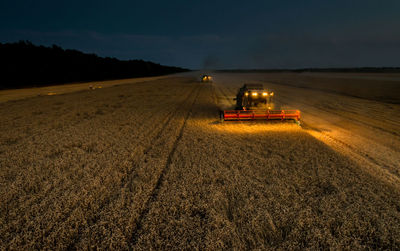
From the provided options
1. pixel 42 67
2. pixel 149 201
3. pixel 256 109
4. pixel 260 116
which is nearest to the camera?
pixel 149 201

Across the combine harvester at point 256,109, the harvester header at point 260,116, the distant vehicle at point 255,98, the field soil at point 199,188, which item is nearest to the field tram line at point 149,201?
the field soil at point 199,188

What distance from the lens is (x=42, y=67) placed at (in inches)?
1501

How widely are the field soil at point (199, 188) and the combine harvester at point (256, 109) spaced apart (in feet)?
4.77

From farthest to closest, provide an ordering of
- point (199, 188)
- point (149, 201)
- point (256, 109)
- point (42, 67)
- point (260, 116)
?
point (42, 67)
point (256, 109)
point (260, 116)
point (199, 188)
point (149, 201)

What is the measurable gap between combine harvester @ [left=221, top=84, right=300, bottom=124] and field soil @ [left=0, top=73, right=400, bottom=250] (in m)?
1.45

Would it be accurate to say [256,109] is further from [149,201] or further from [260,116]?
[149,201]

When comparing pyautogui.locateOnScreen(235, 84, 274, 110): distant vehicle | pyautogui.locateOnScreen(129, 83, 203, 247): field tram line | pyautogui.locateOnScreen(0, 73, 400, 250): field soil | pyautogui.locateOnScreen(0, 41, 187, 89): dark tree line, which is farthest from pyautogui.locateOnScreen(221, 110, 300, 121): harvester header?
pyautogui.locateOnScreen(0, 41, 187, 89): dark tree line

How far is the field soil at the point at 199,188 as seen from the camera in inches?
158

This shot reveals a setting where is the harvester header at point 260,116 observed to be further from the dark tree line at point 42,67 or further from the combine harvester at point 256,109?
the dark tree line at point 42,67

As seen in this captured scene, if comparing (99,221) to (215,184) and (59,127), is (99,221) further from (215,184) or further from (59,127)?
(59,127)

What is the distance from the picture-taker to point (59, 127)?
11.2m

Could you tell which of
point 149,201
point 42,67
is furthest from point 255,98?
point 42,67

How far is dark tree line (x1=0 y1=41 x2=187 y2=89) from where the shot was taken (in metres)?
32.2

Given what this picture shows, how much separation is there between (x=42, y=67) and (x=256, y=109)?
43.5 m
